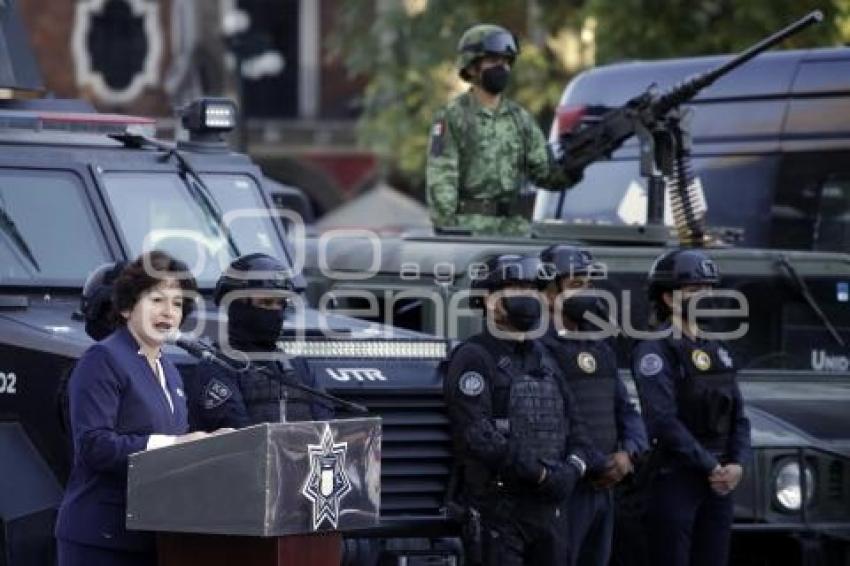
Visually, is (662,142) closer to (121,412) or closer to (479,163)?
(479,163)

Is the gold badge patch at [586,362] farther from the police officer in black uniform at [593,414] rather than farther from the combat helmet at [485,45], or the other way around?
the combat helmet at [485,45]

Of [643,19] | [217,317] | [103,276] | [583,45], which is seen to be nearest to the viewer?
[103,276]

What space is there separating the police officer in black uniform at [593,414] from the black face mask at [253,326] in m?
1.41

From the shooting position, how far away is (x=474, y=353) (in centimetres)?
976

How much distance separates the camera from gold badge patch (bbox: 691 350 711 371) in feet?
33.9

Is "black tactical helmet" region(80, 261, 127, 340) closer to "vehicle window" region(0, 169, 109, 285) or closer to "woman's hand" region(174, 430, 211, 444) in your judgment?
"vehicle window" region(0, 169, 109, 285)

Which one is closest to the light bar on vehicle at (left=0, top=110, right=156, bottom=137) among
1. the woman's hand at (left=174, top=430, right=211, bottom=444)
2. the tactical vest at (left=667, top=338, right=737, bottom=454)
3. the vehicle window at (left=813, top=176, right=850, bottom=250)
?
the tactical vest at (left=667, top=338, right=737, bottom=454)

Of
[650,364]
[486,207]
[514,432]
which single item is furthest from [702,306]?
[514,432]

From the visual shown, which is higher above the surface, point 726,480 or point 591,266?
point 591,266

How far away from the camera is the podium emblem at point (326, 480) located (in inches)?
320

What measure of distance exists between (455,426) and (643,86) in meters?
5.42

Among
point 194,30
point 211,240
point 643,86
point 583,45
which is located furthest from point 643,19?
point 194,30

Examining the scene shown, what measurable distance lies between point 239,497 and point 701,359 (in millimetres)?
2969

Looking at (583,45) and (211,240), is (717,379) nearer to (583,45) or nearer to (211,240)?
(211,240)
